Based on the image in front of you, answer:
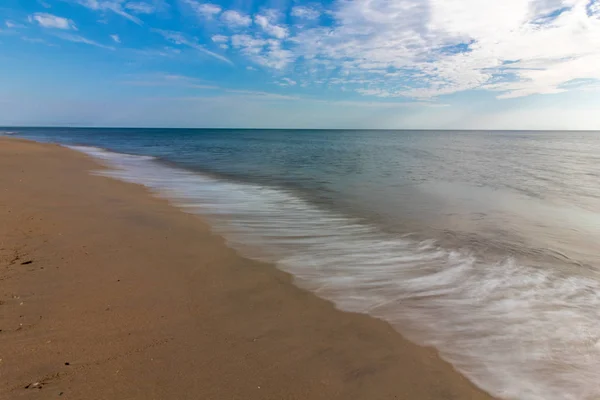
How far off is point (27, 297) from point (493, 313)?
6.18 metres

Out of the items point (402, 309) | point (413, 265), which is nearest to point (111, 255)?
point (402, 309)

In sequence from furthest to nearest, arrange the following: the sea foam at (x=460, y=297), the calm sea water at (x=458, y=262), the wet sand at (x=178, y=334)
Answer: the calm sea water at (x=458, y=262) < the sea foam at (x=460, y=297) < the wet sand at (x=178, y=334)

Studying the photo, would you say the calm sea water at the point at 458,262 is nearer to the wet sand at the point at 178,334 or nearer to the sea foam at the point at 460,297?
the sea foam at the point at 460,297

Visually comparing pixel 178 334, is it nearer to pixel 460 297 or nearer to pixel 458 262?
pixel 460 297

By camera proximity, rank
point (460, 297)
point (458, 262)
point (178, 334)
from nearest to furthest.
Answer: point (178, 334) → point (460, 297) → point (458, 262)

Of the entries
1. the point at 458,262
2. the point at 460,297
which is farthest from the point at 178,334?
the point at 458,262

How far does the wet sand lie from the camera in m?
3.17

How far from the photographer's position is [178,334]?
3.91 meters

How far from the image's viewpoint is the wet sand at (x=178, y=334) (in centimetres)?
317

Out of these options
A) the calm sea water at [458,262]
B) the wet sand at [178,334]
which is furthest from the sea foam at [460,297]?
the wet sand at [178,334]

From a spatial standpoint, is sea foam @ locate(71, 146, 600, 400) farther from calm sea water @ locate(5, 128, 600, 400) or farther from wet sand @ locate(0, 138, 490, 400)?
wet sand @ locate(0, 138, 490, 400)

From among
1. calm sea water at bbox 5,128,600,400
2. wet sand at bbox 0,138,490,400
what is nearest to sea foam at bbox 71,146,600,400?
calm sea water at bbox 5,128,600,400

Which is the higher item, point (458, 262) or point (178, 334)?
point (178, 334)

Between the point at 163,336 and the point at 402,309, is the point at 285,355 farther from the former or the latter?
the point at 402,309
